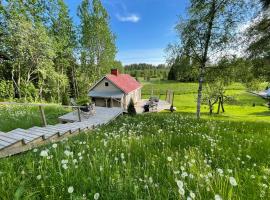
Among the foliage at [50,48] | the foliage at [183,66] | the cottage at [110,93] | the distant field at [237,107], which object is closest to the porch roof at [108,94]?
the cottage at [110,93]

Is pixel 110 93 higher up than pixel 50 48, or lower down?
lower down

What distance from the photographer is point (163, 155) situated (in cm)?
313

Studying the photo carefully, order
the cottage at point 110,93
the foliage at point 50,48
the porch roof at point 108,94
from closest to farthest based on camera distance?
the foliage at point 50,48 < the porch roof at point 108,94 < the cottage at point 110,93

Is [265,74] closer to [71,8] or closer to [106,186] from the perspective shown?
[106,186]

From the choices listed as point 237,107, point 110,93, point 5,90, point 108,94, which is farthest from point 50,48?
point 237,107

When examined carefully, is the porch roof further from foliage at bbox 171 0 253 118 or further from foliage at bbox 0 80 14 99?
foliage at bbox 171 0 253 118

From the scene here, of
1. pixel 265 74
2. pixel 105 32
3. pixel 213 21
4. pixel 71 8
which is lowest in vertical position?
pixel 265 74

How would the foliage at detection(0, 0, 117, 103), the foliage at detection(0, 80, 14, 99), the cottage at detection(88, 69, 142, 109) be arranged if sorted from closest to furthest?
1. the foliage at detection(0, 0, 117, 103)
2. the foliage at detection(0, 80, 14, 99)
3. the cottage at detection(88, 69, 142, 109)

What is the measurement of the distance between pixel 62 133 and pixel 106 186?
515cm

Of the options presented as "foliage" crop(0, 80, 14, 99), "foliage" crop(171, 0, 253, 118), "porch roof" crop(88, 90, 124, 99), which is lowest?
"porch roof" crop(88, 90, 124, 99)

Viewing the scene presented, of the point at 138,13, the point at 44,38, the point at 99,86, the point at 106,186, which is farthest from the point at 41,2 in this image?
the point at 138,13

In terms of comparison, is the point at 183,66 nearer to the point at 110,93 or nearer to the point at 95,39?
the point at 110,93

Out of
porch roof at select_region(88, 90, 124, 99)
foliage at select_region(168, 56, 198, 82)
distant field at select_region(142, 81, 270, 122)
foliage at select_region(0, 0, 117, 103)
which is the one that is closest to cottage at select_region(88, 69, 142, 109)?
porch roof at select_region(88, 90, 124, 99)

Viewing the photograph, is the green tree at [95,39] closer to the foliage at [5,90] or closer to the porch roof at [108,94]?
the porch roof at [108,94]
